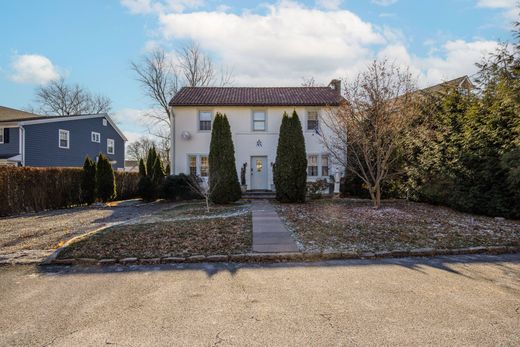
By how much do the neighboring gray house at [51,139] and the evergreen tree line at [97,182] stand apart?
8.42m

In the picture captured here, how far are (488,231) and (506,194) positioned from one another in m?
2.68

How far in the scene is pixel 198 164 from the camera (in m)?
18.7

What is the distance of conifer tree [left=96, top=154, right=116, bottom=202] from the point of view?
17203 mm

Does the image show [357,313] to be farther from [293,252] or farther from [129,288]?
[129,288]

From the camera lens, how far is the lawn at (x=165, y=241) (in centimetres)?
602

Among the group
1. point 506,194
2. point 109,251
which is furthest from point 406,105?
point 109,251

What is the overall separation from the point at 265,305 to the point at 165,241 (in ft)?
11.7

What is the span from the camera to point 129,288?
Answer: 174 inches

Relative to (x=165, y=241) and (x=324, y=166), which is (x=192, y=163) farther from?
(x=165, y=241)

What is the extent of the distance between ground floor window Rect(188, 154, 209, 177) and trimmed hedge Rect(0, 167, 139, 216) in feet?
18.5

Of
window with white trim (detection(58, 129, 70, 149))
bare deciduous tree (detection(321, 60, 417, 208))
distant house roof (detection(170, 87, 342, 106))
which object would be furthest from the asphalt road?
window with white trim (detection(58, 129, 70, 149))

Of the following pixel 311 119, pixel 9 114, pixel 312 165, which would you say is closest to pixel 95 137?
pixel 9 114

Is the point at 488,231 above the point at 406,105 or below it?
below

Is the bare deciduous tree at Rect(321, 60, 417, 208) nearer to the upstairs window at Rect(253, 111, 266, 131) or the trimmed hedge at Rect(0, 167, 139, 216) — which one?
the upstairs window at Rect(253, 111, 266, 131)
